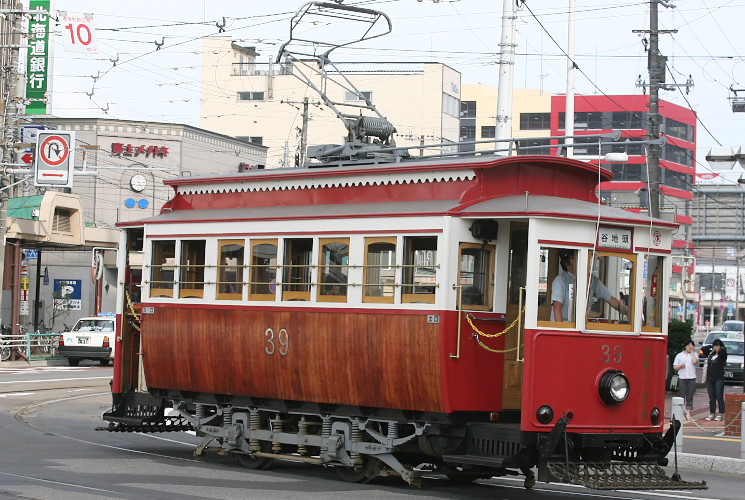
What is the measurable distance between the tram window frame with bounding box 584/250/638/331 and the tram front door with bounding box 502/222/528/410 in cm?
74

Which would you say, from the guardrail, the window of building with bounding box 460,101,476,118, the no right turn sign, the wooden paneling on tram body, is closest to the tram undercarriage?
the wooden paneling on tram body

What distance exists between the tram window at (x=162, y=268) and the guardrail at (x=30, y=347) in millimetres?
25722

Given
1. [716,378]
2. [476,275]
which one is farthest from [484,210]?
[716,378]

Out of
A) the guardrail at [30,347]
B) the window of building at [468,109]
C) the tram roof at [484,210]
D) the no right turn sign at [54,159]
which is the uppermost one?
the window of building at [468,109]

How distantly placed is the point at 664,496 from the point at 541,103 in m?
84.3

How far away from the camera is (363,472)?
14.7m

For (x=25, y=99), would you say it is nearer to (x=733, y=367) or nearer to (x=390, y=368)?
(x=733, y=367)

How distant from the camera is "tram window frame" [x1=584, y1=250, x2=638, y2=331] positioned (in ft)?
43.4

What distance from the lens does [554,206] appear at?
13445 mm

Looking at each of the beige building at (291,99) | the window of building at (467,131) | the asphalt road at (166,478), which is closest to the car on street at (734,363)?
the asphalt road at (166,478)

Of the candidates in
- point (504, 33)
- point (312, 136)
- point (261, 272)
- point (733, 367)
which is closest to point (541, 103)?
point (312, 136)

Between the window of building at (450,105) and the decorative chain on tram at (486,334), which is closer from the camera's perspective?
the decorative chain on tram at (486,334)

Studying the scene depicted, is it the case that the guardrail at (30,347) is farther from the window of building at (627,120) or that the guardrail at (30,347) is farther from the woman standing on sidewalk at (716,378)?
the window of building at (627,120)

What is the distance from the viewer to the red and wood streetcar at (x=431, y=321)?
13.1m
